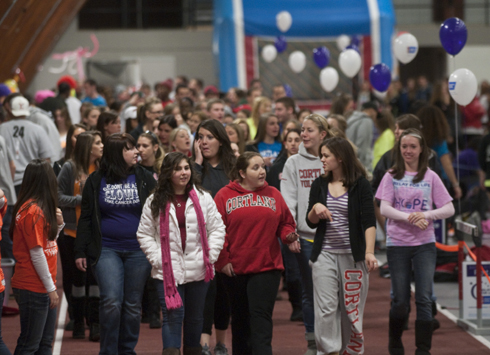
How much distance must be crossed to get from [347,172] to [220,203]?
919mm

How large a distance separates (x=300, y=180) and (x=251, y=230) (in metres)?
1.01

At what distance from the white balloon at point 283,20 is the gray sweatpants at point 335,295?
13.0m

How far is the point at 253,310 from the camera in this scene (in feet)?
16.8

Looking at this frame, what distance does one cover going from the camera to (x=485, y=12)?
86.9 feet

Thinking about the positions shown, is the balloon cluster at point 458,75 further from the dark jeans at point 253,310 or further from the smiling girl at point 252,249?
the dark jeans at point 253,310

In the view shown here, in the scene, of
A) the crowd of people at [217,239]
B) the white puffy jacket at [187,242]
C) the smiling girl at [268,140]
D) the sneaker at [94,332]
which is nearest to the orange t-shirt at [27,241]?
the crowd of people at [217,239]

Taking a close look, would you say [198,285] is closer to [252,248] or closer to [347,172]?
[252,248]

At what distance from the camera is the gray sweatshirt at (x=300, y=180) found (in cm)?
605

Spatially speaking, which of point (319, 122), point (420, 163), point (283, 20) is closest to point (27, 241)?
point (319, 122)

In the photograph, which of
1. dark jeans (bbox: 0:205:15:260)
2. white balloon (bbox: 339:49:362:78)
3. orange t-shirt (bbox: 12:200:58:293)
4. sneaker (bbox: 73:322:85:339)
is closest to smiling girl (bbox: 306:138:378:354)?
orange t-shirt (bbox: 12:200:58:293)

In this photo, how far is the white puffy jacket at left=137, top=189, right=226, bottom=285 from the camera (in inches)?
193

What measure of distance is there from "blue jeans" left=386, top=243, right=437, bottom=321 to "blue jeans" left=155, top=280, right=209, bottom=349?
150cm

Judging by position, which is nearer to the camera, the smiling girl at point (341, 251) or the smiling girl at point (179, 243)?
the smiling girl at point (179, 243)

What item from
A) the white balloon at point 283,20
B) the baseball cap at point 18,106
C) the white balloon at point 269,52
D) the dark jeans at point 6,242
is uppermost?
the white balloon at point 283,20
